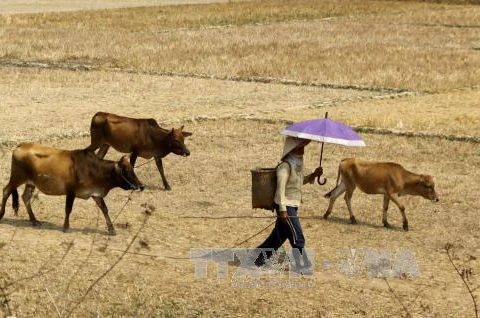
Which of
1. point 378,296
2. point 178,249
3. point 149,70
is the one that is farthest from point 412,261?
point 149,70

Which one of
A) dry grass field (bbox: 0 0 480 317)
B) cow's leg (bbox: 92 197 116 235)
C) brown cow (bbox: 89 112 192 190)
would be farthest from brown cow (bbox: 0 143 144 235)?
brown cow (bbox: 89 112 192 190)

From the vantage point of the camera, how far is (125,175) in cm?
1366

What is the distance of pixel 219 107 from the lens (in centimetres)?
2705

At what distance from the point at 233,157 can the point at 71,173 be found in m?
6.76

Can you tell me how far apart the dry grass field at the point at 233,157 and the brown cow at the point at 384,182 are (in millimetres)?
491

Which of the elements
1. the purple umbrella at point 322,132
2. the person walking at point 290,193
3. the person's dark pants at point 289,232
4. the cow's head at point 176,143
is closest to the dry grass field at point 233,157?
the person's dark pants at point 289,232

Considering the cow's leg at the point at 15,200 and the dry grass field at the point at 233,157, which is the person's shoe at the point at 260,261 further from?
the cow's leg at the point at 15,200

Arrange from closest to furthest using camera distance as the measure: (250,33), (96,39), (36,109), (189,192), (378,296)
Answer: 1. (378,296)
2. (189,192)
3. (36,109)
4. (96,39)
5. (250,33)

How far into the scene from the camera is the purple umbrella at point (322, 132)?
12109 mm

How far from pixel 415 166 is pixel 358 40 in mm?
28498

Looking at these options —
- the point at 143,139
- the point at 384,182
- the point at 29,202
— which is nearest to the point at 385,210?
the point at 384,182

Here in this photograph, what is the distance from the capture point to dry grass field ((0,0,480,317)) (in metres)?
11.5

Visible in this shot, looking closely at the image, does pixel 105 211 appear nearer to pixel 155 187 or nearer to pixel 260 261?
pixel 260 261

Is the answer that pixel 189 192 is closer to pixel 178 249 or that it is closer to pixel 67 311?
pixel 178 249
